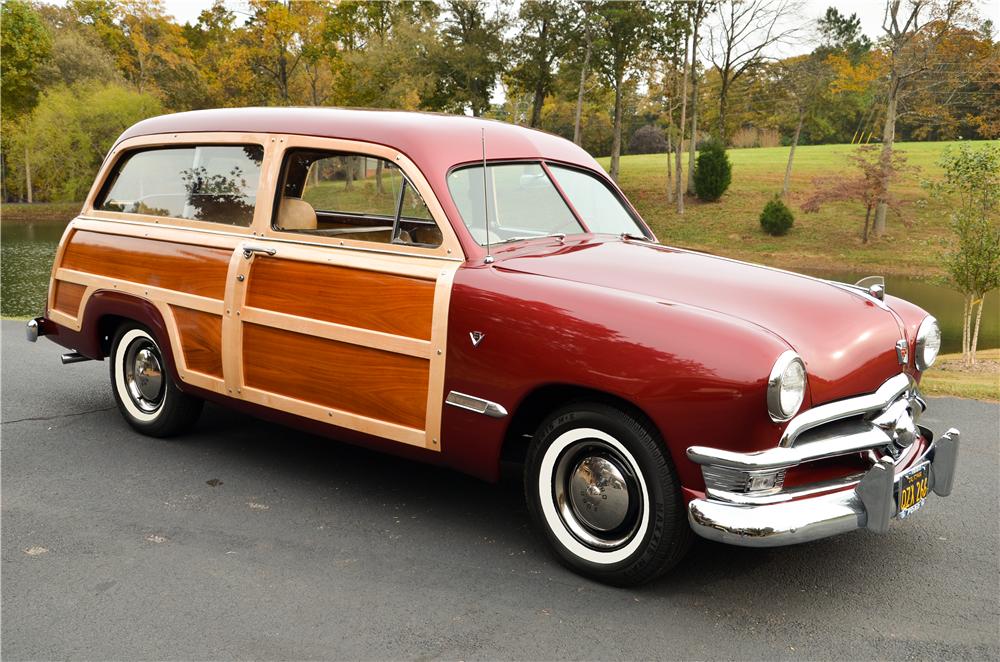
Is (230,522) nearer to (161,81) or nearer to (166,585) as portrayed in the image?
(166,585)

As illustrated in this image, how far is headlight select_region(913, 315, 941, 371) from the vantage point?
12.8 feet

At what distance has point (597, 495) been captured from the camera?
3.48m

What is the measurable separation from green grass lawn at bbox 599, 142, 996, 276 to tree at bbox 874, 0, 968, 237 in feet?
3.90

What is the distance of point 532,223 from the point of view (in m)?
4.41

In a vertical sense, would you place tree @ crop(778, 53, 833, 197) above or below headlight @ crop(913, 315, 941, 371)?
above

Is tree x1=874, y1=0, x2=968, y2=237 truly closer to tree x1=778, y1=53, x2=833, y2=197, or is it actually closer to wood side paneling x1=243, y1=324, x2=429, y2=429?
tree x1=778, y1=53, x2=833, y2=197

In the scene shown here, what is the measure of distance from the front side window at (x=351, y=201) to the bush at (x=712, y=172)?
32439 mm

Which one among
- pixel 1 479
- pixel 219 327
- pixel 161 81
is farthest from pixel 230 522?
pixel 161 81

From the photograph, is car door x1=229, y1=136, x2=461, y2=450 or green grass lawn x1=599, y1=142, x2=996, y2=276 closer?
car door x1=229, y1=136, x2=461, y2=450

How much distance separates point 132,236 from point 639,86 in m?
37.7

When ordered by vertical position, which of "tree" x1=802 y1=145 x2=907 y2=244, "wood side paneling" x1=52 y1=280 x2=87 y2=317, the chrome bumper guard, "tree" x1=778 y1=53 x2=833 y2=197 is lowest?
the chrome bumper guard

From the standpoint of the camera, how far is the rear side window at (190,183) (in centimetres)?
475

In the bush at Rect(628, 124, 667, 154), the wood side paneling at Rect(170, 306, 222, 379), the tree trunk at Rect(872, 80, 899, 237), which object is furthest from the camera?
the bush at Rect(628, 124, 667, 154)

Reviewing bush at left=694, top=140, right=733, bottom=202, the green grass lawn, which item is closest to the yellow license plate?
the green grass lawn
